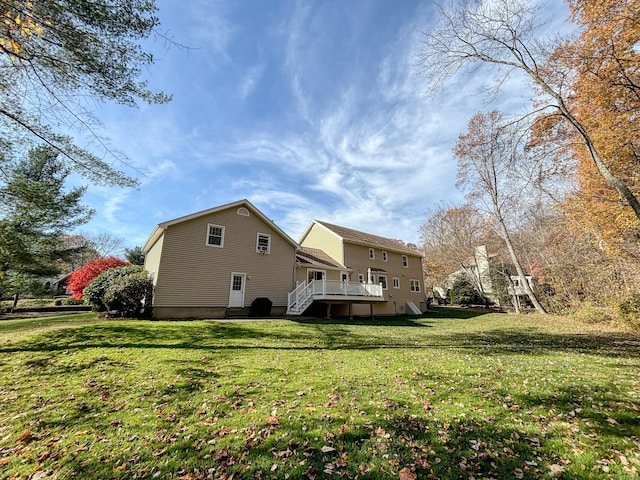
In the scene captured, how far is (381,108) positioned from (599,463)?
1353cm

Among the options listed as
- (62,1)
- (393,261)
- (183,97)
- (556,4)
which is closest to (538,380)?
(556,4)

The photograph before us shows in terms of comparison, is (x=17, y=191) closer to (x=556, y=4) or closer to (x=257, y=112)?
(x=257, y=112)

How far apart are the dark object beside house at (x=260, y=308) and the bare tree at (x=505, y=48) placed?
13.5 meters

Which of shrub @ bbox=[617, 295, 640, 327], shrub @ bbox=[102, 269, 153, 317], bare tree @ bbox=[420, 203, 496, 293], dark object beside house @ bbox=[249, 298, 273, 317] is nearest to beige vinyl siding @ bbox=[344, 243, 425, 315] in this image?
bare tree @ bbox=[420, 203, 496, 293]

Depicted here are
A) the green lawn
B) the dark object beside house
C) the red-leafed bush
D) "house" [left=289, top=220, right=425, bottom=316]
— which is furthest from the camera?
the red-leafed bush

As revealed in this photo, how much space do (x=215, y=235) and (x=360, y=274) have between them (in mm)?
12063

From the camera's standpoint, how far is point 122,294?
505 inches

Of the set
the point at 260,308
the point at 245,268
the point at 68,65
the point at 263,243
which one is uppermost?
the point at 68,65

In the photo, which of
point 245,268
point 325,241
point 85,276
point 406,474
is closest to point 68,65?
point 406,474

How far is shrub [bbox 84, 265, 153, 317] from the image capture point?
1282cm

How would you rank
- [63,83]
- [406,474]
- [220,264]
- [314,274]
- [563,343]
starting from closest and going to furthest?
1. [406,474]
2. [63,83]
3. [563,343]
4. [220,264]
5. [314,274]

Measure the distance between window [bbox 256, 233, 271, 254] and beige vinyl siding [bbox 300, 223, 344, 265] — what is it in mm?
6509

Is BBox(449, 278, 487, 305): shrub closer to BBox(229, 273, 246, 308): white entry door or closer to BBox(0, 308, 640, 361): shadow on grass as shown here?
BBox(0, 308, 640, 361): shadow on grass

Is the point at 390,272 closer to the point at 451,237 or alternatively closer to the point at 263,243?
the point at 451,237
